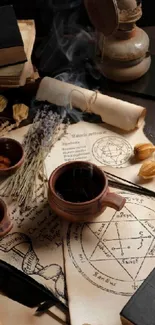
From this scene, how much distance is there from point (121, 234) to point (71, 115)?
1.19ft

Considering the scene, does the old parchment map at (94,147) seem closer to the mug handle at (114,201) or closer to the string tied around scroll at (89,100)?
the string tied around scroll at (89,100)

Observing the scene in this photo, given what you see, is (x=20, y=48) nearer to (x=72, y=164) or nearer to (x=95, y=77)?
(x=95, y=77)

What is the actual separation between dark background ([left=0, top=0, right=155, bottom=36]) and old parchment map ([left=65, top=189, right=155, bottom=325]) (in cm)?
63

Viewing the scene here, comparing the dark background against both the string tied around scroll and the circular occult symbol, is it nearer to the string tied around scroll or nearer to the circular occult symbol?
the string tied around scroll

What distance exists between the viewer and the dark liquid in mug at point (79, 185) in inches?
37.1

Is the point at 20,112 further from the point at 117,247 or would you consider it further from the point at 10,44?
the point at 117,247

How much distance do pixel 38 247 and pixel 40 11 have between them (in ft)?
2.33

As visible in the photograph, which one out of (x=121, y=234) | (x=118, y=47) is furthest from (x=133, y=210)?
(x=118, y=47)

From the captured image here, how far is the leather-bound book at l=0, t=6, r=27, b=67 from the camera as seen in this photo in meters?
1.13

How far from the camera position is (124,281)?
855mm

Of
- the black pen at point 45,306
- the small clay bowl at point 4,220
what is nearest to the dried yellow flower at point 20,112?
the small clay bowl at point 4,220

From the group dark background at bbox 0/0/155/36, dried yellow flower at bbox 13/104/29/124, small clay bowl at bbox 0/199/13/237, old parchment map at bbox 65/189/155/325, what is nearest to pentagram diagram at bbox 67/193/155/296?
old parchment map at bbox 65/189/155/325

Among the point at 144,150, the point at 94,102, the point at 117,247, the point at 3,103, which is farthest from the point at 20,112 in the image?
the point at 117,247

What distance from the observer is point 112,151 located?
110 cm
